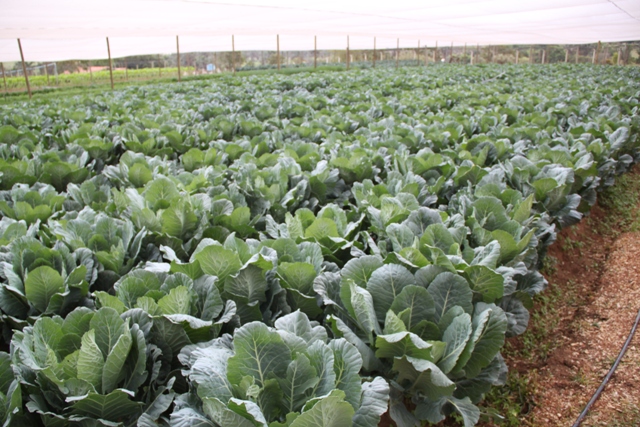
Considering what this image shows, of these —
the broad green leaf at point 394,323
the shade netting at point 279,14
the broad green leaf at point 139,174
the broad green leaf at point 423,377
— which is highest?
the shade netting at point 279,14

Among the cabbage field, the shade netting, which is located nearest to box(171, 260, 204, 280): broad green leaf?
the cabbage field

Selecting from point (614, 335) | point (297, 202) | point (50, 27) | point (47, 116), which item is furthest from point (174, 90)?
point (614, 335)

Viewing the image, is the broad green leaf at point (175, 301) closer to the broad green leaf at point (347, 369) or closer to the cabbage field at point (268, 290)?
the cabbage field at point (268, 290)

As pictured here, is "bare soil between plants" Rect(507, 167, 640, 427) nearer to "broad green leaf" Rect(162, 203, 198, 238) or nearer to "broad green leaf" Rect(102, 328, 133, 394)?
"broad green leaf" Rect(162, 203, 198, 238)

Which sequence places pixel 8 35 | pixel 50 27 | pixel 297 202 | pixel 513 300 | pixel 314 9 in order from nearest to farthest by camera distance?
1. pixel 513 300
2. pixel 297 202
3. pixel 314 9
4. pixel 50 27
5. pixel 8 35

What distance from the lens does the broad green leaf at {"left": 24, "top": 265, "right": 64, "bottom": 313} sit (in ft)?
6.66

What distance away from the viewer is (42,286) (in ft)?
6.79

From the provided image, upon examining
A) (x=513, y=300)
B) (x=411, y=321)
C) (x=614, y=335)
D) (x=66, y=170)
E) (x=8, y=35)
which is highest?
(x=8, y=35)

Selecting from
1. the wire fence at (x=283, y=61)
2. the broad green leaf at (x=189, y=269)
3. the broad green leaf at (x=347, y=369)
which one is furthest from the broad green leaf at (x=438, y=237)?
the wire fence at (x=283, y=61)

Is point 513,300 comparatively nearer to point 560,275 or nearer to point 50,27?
point 560,275

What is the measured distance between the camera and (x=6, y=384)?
155 centimetres

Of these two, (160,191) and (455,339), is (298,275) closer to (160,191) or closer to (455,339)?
(455,339)

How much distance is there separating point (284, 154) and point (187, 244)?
68.9 inches

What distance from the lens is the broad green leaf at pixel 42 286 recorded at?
2.03 m
